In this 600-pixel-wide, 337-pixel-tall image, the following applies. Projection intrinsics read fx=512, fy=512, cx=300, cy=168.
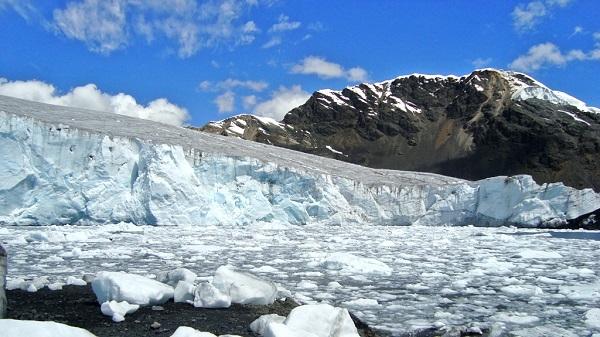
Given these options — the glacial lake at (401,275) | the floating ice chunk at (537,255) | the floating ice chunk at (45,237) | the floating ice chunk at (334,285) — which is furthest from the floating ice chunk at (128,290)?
the floating ice chunk at (45,237)

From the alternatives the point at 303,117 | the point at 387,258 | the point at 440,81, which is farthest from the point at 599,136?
the point at 387,258

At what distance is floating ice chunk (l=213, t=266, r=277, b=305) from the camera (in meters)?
4.93

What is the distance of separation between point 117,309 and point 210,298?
2.74 feet

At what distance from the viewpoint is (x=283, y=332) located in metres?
3.43

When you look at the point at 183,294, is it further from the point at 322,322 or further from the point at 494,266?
the point at 494,266

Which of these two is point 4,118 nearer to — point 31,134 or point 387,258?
point 31,134

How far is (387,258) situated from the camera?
10.1 metres

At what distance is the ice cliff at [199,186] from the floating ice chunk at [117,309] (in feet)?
56.6

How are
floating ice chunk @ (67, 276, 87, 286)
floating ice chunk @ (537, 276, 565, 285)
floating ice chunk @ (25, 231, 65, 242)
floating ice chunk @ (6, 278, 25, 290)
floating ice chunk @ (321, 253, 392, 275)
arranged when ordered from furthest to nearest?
floating ice chunk @ (25, 231, 65, 242) → floating ice chunk @ (321, 253, 392, 275) → floating ice chunk @ (537, 276, 565, 285) → floating ice chunk @ (67, 276, 87, 286) → floating ice chunk @ (6, 278, 25, 290)

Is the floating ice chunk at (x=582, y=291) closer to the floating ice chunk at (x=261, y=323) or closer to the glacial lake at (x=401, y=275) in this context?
the glacial lake at (x=401, y=275)

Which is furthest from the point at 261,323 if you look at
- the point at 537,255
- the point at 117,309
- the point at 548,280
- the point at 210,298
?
the point at 537,255

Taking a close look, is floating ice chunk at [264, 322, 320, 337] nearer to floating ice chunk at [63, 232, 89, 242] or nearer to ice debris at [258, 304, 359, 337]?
ice debris at [258, 304, 359, 337]

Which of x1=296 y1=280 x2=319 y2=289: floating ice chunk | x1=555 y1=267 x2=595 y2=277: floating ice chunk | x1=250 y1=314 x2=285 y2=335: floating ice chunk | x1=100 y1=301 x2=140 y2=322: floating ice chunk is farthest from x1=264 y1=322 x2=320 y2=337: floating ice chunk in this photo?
x1=555 y1=267 x2=595 y2=277: floating ice chunk

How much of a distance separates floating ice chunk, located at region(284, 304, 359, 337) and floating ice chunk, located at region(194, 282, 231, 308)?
3.88 ft
